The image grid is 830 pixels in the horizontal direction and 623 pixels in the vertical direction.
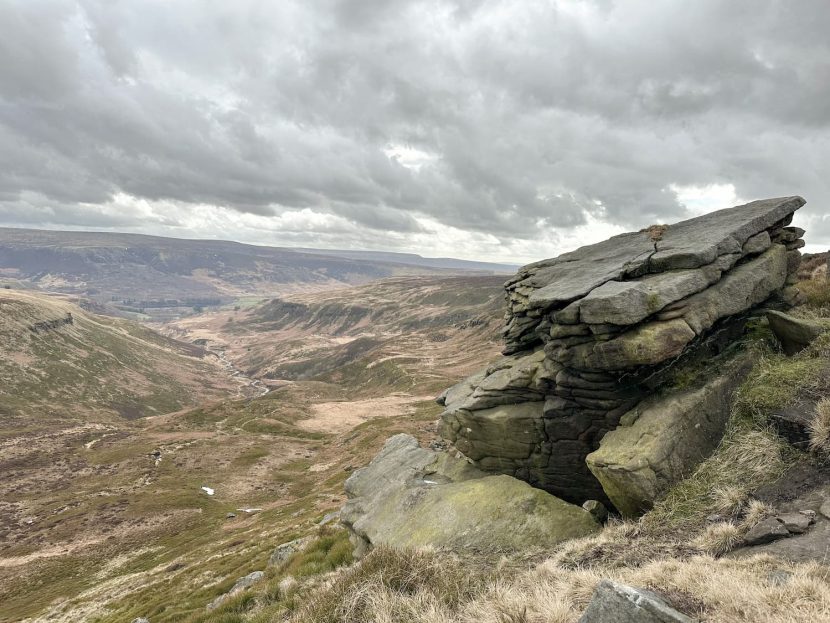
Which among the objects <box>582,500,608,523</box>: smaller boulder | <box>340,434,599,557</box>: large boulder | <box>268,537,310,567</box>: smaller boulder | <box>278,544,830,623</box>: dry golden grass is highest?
<box>278,544,830,623</box>: dry golden grass

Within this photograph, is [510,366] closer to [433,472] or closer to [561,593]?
[433,472]

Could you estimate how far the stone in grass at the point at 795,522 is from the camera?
9.73m

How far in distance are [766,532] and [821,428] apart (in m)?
4.63

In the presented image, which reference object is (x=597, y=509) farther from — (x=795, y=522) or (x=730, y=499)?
(x=795, y=522)

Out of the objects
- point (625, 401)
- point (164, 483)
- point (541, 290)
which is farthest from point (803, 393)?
point (164, 483)

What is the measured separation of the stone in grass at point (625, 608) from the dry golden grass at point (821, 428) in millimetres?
9686

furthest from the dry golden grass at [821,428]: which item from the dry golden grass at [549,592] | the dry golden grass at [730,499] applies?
the dry golden grass at [549,592]

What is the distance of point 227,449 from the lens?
106m

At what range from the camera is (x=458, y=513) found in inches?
634

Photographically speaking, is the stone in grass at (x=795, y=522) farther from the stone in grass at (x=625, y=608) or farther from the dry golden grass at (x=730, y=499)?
the stone in grass at (x=625, y=608)

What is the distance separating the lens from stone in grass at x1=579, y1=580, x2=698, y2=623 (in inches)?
233

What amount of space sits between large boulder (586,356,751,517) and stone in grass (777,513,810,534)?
3.64 m

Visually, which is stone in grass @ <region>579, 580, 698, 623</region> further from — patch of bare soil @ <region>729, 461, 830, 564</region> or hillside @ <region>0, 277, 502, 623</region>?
hillside @ <region>0, 277, 502, 623</region>

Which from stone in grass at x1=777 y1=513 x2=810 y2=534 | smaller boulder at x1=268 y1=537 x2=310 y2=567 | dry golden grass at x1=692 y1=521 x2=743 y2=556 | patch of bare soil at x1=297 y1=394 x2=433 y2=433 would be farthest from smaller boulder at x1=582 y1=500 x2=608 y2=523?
patch of bare soil at x1=297 y1=394 x2=433 y2=433
